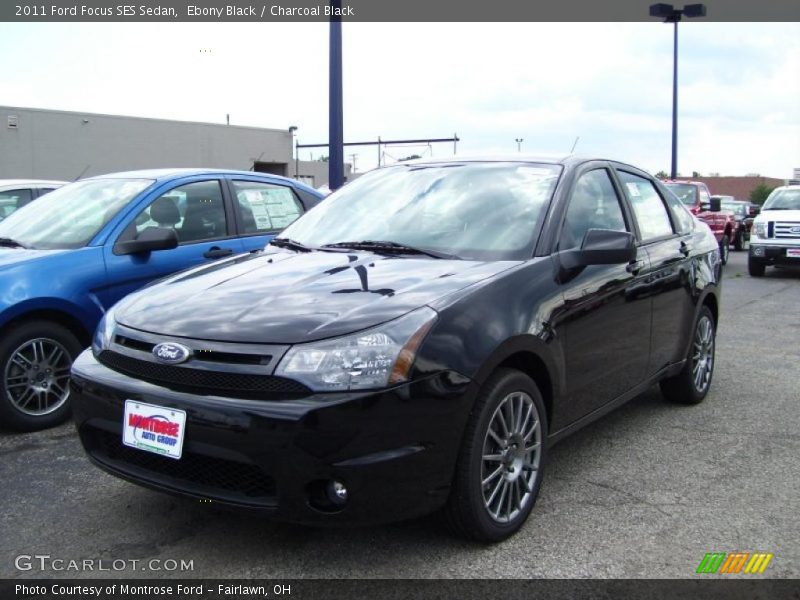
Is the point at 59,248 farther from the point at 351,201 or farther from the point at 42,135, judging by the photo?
the point at 42,135

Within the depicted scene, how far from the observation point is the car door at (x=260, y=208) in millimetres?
5941

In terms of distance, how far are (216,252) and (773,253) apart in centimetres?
1238

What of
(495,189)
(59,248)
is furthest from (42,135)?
(495,189)

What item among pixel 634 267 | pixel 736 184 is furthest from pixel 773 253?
pixel 736 184

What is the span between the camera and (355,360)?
273cm

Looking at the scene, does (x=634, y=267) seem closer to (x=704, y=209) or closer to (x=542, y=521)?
(x=542, y=521)

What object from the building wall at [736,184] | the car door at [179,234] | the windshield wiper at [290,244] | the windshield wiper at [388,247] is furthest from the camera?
the building wall at [736,184]

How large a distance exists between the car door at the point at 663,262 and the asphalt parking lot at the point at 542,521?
22.1 inches

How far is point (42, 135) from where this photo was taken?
30.7 metres

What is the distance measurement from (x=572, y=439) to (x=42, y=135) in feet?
102

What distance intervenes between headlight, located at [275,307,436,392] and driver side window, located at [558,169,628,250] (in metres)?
1.27

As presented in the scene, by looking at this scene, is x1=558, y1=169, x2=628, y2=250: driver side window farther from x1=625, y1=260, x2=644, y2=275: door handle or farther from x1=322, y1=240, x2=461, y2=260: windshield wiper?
x1=322, y1=240, x2=461, y2=260: windshield wiper

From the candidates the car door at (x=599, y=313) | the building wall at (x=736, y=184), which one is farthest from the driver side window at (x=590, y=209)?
the building wall at (x=736, y=184)

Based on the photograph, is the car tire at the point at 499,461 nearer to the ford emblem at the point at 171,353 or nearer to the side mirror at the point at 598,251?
the side mirror at the point at 598,251
